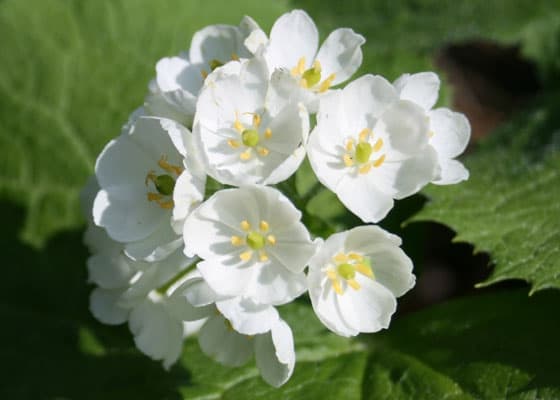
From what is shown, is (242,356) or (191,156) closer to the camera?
(191,156)

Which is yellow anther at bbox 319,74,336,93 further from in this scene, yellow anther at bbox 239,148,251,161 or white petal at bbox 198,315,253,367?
white petal at bbox 198,315,253,367

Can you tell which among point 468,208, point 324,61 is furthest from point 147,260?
point 468,208

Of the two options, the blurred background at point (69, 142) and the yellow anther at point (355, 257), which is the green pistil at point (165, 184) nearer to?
the yellow anther at point (355, 257)

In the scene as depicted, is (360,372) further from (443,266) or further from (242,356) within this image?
(443,266)

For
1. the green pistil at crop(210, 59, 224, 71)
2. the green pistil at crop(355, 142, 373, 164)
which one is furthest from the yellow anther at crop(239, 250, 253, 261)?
the green pistil at crop(210, 59, 224, 71)

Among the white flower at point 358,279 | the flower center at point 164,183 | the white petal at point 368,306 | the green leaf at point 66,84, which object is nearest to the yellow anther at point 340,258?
the white flower at point 358,279

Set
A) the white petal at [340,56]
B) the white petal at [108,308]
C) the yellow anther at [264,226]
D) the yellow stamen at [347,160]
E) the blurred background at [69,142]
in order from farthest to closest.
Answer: the blurred background at [69,142], the white petal at [108,308], the white petal at [340,56], the yellow stamen at [347,160], the yellow anther at [264,226]
